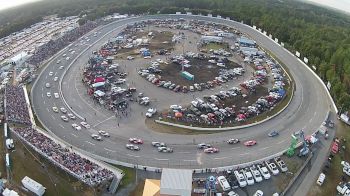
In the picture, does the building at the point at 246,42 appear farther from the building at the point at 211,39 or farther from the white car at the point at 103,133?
the white car at the point at 103,133

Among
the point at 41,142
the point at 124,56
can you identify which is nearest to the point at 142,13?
the point at 124,56

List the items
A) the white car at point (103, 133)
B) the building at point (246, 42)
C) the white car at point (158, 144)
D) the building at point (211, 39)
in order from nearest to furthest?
the white car at point (158, 144) → the white car at point (103, 133) → the building at point (246, 42) → the building at point (211, 39)

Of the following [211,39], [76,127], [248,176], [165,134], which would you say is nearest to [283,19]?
[211,39]

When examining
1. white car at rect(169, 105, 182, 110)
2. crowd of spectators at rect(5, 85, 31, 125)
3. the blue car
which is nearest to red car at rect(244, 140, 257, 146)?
the blue car

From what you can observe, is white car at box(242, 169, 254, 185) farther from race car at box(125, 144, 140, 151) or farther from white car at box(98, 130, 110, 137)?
white car at box(98, 130, 110, 137)

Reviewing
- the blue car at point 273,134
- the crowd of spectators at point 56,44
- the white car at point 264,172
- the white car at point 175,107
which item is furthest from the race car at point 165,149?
the crowd of spectators at point 56,44

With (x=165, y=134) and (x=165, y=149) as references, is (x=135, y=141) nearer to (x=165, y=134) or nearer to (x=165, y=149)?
(x=165, y=149)
